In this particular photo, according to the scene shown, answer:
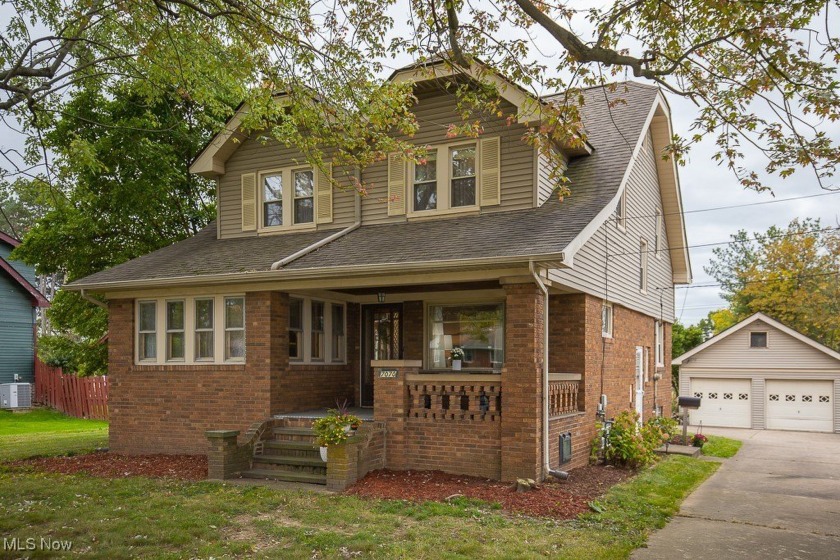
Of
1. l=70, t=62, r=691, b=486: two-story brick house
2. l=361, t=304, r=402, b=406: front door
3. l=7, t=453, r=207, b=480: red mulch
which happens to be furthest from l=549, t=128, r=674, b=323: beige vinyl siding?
l=7, t=453, r=207, b=480: red mulch

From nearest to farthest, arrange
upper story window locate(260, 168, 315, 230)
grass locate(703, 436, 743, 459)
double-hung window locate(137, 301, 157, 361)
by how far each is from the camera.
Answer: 1. double-hung window locate(137, 301, 157, 361)
2. upper story window locate(260, 168, 315, 230)
3. grass locate(703, 436, 743, 459)

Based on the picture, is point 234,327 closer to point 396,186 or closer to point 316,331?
point 316,331

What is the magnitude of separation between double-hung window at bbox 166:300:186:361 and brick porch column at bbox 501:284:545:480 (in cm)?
641

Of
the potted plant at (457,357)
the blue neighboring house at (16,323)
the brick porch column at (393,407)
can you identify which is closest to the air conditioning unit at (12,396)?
the blue neighboring house at (16,323)

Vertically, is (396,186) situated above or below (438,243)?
above

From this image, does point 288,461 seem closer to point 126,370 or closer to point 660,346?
point 126,370

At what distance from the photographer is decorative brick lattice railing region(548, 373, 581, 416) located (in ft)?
34.8

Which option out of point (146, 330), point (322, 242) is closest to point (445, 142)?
point (322, 242)

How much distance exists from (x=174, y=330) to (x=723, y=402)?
20.6m

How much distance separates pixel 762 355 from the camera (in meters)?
25.5

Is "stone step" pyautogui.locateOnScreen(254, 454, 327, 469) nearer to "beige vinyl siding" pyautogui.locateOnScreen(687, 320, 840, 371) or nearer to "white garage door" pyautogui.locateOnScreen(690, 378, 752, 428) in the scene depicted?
"white garage door" pyautogui.locateOnScreen(690, 378, 752, 428)

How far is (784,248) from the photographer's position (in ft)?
122

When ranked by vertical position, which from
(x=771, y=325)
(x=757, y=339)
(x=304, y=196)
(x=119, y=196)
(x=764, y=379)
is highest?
(x=119, y=196)
